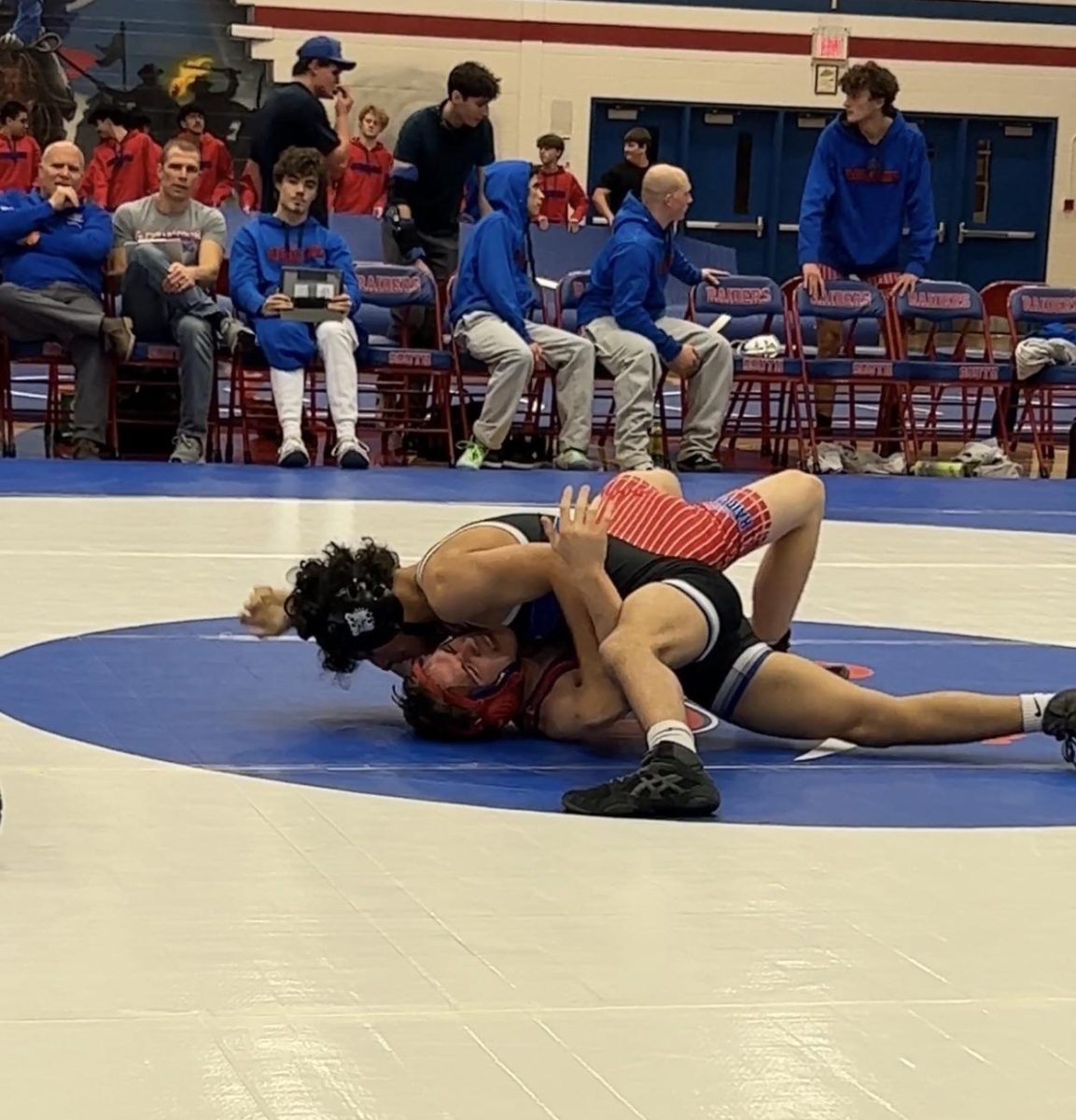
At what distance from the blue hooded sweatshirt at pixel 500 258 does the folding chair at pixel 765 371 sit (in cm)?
121

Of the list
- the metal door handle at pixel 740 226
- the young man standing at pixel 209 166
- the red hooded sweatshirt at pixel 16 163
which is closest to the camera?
the red hooded sweatshirt at pixel 16 163

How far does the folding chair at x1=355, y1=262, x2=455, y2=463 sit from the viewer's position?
35.4ft

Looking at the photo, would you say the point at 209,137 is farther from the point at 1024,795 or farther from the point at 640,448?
the point at 1024,795

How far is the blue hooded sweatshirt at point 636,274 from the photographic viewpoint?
35.1ft

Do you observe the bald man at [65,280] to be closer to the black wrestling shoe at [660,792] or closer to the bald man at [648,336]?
the bald man at [648,336]

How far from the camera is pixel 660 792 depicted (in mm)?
4148

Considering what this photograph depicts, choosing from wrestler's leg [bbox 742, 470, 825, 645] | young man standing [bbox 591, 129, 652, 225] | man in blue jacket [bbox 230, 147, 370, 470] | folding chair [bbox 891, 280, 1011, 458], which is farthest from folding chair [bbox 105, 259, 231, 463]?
young man standing [bbox 591, 129, 652, 225]

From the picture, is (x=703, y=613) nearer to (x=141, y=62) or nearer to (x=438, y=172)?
(x=438, y=172)

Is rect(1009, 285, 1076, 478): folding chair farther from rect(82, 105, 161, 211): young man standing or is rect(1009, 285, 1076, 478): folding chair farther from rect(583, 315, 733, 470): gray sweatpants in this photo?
rect(82, 105, 161, 211): young man standing

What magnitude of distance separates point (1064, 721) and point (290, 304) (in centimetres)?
632

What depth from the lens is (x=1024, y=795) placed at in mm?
4504

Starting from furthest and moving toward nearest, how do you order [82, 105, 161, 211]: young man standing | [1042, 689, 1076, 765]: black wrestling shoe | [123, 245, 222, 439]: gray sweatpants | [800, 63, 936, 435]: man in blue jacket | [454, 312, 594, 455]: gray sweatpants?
[82, 105, 161, 211]: young man standing → [800, 63, 936, 435]: man in blue jacket → [454, 312, 594, 455]: gray sweatpants → [123, 245, 222, 439]: gray sweatpants → [1042, 689, 1076, 765]: black wrestling shoe

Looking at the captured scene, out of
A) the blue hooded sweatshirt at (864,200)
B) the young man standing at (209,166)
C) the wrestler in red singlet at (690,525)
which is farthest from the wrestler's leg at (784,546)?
the young man standing at (209,166)

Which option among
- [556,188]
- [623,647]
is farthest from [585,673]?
[556,188]
